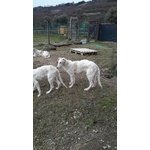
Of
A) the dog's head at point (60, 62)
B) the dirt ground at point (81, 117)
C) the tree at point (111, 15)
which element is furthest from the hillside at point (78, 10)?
the dog's head at point (60, 62)

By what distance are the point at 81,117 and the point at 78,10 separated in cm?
70

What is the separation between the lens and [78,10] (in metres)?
1.87

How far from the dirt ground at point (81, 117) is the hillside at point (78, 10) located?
0.61ft

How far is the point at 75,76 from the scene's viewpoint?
2328 mm

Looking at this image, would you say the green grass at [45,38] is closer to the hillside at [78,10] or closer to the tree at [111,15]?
the hillside at [78,10]

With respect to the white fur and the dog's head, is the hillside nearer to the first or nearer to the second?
the white fur

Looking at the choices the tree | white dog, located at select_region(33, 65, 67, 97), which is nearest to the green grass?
white dog, located at select_region(33, 65, 67, 97)

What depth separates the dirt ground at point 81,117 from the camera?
5.63 feet
